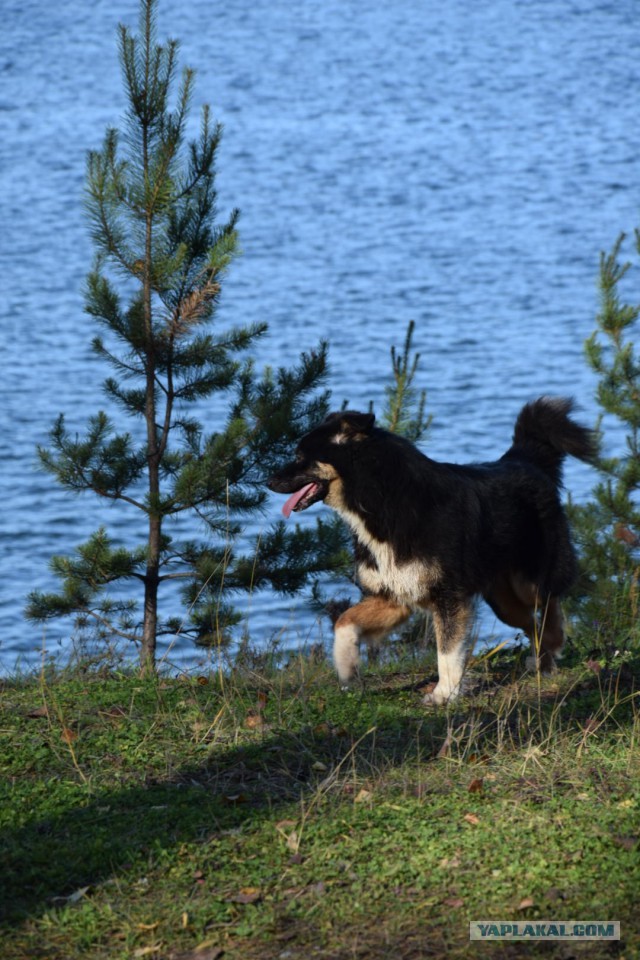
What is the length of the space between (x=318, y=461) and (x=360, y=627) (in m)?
0.93

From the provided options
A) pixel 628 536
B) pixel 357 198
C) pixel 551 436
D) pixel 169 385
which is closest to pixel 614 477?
pixel 628 536

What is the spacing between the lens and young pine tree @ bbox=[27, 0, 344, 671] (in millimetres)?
9539

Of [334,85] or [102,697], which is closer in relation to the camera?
[102,697]

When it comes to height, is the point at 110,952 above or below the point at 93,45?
below

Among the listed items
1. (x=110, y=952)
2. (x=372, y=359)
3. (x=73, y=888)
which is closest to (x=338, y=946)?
(x=110, y=952)

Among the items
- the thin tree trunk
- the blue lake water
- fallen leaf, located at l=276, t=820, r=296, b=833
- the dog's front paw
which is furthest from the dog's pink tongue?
the thin tree trunk

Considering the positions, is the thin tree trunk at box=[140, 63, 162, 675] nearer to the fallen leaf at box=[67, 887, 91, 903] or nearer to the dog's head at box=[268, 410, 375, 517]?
the dog's head at box=[268, 410, 375, 517]

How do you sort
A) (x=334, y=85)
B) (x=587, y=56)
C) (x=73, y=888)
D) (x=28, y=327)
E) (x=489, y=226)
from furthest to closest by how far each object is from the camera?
(x=587, y=56)
(x=334, y=85)
(x=489, y=226)
(x=28, y=327)
(x=73, y=888)

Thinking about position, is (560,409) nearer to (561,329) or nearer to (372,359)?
(372,359)

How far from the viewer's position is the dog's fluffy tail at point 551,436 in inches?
306

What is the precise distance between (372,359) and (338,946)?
68.7 ft

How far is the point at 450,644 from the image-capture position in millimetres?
6840

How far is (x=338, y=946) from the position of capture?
13.8 feet

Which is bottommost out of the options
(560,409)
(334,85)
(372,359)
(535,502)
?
(372,359)
